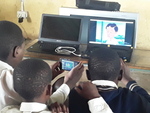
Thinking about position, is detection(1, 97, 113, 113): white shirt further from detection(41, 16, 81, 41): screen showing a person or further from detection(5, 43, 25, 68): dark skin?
detection(41, 16, 81, 41): screen showing a person

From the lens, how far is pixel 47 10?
8.80 ft

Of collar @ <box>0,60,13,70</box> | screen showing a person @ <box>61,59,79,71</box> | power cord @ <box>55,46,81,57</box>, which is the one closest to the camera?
collar @ <box>0,60,13,70</box>

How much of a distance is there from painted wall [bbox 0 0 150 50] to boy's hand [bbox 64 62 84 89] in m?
1.34

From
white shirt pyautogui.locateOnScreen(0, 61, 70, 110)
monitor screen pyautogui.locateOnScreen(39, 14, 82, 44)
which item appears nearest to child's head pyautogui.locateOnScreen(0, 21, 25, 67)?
white shirt pyautogui.locateOnScreen(0, 61, 70, 110)

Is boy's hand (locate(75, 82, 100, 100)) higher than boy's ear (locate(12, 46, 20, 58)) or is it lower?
lower

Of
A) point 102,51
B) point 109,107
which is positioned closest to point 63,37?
point 102,51

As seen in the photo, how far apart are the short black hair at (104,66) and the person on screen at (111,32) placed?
3.10 feet

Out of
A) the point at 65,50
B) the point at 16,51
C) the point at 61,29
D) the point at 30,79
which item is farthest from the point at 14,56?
the point at 61,29

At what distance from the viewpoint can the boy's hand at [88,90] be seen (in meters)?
1.05

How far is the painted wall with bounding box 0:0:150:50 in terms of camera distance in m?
2.50

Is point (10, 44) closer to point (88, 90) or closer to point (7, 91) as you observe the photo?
point (7, 91)

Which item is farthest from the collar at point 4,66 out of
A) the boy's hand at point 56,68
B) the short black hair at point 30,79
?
the boy's hand at point 56,68

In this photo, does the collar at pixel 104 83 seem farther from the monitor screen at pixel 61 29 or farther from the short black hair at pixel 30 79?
the monitor screen at pixel 61 29

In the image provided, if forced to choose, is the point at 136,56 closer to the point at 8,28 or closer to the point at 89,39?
the point at 89,39
